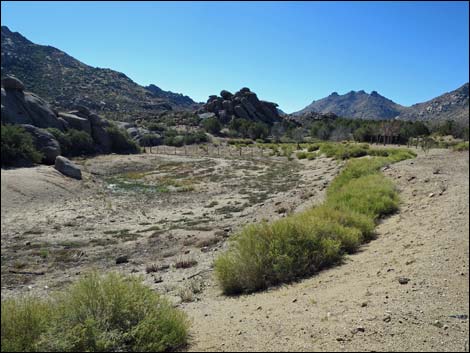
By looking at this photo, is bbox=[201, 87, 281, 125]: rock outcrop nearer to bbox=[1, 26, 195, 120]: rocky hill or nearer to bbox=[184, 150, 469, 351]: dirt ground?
bbox=[1, 26, 195, 120]: rocky hill

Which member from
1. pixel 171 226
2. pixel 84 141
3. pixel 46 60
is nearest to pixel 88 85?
pixel 46 60

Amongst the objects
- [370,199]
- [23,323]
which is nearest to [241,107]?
[370,199]

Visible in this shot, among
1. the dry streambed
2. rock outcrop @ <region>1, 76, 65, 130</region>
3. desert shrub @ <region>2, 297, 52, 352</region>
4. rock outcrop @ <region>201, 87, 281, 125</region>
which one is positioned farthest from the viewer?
rock outcrop @ <region>201, 87, 281, 125</region>

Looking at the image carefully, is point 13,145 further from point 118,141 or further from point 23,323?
point 118,141

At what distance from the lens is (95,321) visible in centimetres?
448

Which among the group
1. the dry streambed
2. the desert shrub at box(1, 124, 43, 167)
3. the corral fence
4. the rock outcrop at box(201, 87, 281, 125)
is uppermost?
the rock outcrop at box(201, 87, 281, 125)

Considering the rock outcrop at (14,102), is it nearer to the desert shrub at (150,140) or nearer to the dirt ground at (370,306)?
the dirt ground at (370,306)

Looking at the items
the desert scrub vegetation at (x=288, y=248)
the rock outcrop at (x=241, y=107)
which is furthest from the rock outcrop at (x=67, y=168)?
the rock outcrop at (x=241, y=107)

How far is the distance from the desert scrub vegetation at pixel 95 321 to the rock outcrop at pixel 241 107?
349 ft

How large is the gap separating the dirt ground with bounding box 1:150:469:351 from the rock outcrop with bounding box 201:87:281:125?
314 ft

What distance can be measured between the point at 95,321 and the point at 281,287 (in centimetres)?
481

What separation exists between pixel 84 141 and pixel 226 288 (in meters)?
39.1

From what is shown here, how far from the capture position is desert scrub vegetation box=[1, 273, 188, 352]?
391 cm

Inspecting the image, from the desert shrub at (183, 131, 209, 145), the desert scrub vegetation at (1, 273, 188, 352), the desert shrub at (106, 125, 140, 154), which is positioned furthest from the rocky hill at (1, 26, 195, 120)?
the desert scrub vegetation at (1, 273, 188, 352)
